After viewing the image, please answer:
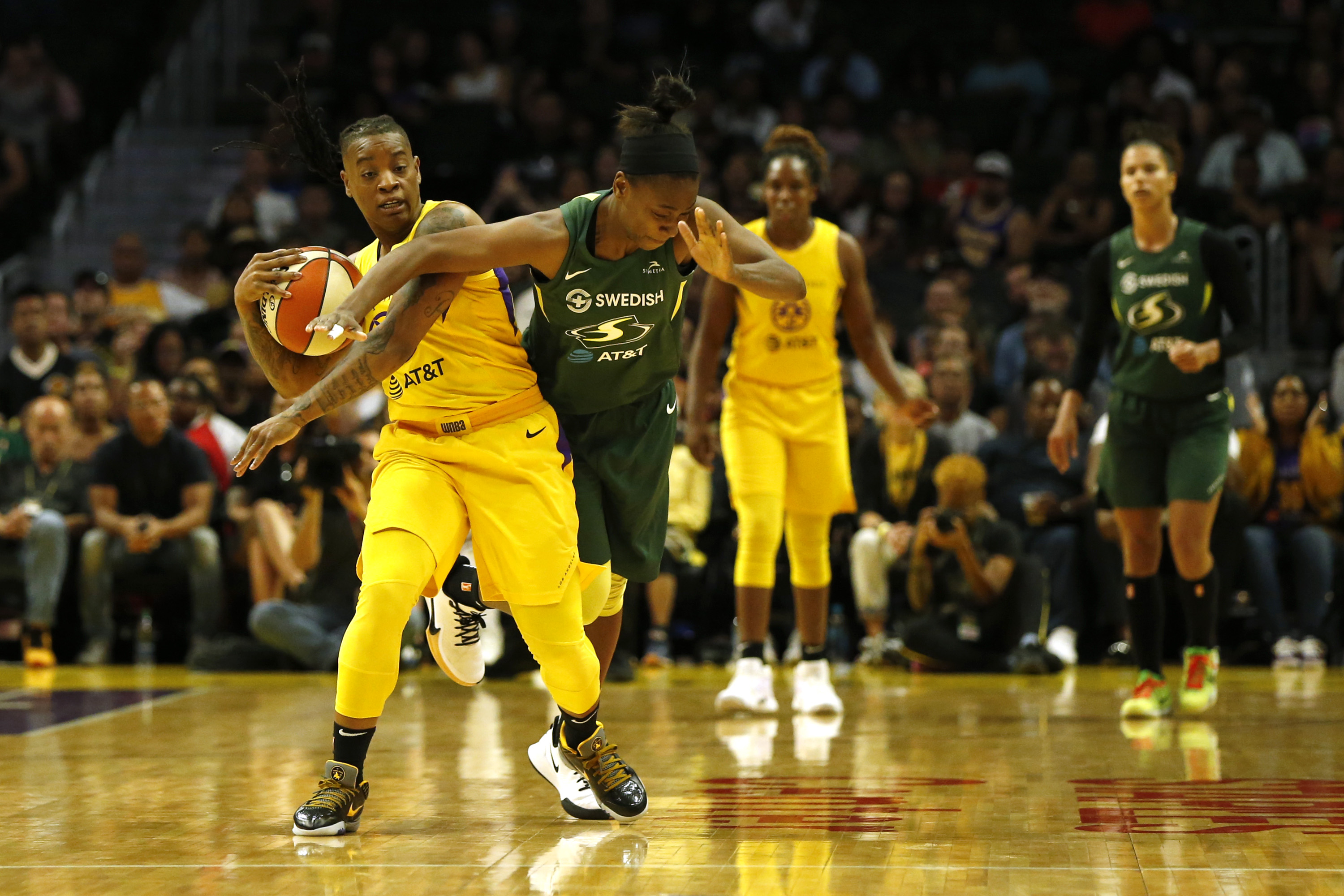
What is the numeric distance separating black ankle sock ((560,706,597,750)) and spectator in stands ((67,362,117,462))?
6114 millimetres

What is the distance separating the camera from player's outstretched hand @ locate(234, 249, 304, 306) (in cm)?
383

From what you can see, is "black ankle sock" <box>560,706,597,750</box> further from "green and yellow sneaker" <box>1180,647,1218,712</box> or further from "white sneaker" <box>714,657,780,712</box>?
"green and yellow sneaker" <box>1180,647,1218,712</box>

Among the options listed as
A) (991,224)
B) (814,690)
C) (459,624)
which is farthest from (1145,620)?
(991,224)

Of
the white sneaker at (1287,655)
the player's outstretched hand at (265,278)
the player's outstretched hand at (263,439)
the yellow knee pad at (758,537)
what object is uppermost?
the player's outstretched hand at (265,278)

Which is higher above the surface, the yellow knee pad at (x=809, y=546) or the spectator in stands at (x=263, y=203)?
the spectator in stands at (x=263, y=203)

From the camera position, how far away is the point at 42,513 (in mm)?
9078

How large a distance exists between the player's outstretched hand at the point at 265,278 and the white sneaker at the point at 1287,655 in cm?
618

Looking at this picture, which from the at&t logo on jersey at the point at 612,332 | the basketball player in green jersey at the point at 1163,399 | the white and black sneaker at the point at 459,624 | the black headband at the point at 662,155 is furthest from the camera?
the basketball player in green jersey at the point at 1163,399

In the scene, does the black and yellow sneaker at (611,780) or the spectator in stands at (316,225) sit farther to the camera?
the spectator in stands at (316,225)

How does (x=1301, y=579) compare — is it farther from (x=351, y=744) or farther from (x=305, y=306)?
(x=305, y=306)

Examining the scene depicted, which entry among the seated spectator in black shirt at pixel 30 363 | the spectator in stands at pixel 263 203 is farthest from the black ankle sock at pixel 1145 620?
the spectator in stands at pixel 263 203

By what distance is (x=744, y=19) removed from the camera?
13859 mm

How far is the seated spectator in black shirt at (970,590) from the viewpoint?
328 inches

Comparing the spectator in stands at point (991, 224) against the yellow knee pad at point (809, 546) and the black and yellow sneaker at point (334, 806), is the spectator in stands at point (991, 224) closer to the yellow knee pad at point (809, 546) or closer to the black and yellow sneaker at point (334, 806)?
the yellow knee pad at point (809, 546)
